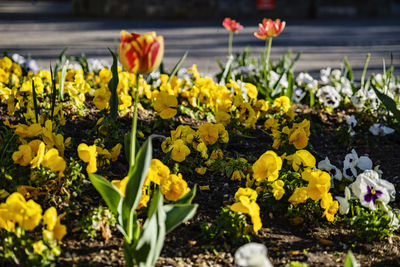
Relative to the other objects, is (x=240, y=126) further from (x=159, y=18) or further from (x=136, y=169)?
(x=159, y=18)

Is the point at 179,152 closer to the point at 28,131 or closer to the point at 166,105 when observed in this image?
the point at 166,105

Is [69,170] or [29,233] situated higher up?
[69,170]

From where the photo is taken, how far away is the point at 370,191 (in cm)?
205

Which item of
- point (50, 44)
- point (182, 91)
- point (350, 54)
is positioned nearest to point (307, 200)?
point (182, 91)

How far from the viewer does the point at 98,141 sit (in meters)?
2.35

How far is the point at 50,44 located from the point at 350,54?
4555mm

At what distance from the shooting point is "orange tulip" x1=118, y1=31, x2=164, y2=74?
142cm

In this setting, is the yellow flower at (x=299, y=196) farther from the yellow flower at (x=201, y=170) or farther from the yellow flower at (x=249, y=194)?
the yellow flower at (x=201, y=170)

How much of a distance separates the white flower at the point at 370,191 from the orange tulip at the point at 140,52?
1013 mm

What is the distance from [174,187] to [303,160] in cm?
57

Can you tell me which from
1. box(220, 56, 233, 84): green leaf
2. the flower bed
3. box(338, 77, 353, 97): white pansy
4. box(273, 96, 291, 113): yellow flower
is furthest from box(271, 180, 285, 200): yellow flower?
box(338, 77, 353, 97): white pansy

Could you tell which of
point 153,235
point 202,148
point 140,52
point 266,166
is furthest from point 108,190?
point 202,148

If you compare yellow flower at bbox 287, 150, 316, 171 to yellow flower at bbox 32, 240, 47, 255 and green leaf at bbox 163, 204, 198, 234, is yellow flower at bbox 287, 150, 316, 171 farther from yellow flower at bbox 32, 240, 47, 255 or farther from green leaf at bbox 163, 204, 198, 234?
yellow flower at bbox 32, 240, 47, 255

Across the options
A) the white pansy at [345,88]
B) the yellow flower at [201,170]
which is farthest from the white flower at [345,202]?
the white pansy at [345,88]
